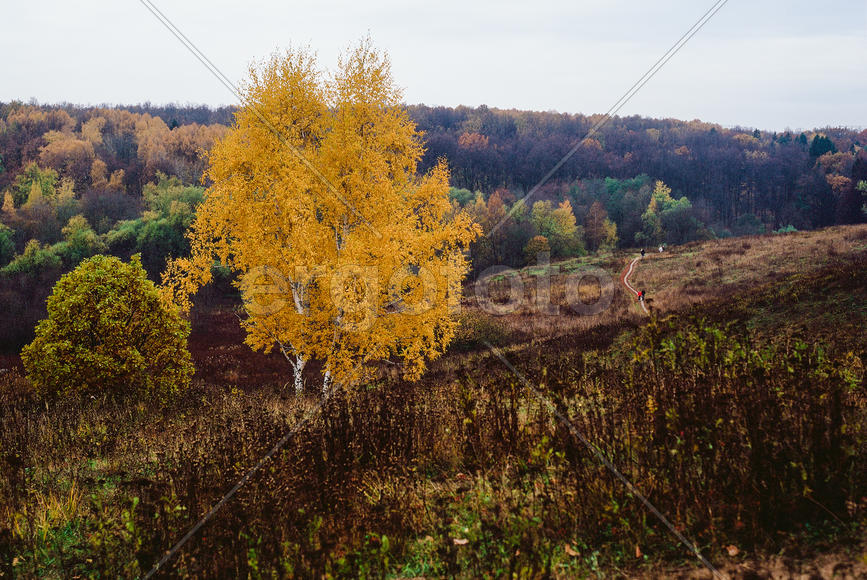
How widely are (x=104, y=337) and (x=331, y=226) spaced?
6.15 meters

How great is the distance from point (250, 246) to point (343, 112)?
4338mm

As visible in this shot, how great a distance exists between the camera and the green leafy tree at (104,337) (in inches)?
471

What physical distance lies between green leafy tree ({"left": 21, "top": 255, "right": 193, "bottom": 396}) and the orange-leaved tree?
0.94 metres

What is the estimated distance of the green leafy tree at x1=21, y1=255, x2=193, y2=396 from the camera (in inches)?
471

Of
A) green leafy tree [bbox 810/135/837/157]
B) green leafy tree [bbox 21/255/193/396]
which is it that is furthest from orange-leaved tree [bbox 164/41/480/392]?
green leafy tree [bbox 810/135/837/157]

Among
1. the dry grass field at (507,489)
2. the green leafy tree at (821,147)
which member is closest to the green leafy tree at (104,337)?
the dry grass field at (507,489)

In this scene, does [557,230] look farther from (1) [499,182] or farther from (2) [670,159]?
(2) [670,159]

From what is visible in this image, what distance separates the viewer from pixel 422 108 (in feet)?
605

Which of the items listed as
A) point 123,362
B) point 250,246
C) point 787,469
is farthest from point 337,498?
point 123,362

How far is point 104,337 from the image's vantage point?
1229 cm

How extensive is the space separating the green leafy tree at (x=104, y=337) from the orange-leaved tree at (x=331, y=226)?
3.09ft

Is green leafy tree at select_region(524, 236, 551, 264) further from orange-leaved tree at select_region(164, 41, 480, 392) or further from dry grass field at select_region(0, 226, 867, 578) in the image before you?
dry grass field at select_region(0, 226, 867, 578)

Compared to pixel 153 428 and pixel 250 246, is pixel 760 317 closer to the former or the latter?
pixel 250 246

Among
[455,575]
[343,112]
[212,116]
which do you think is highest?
[212,116]
